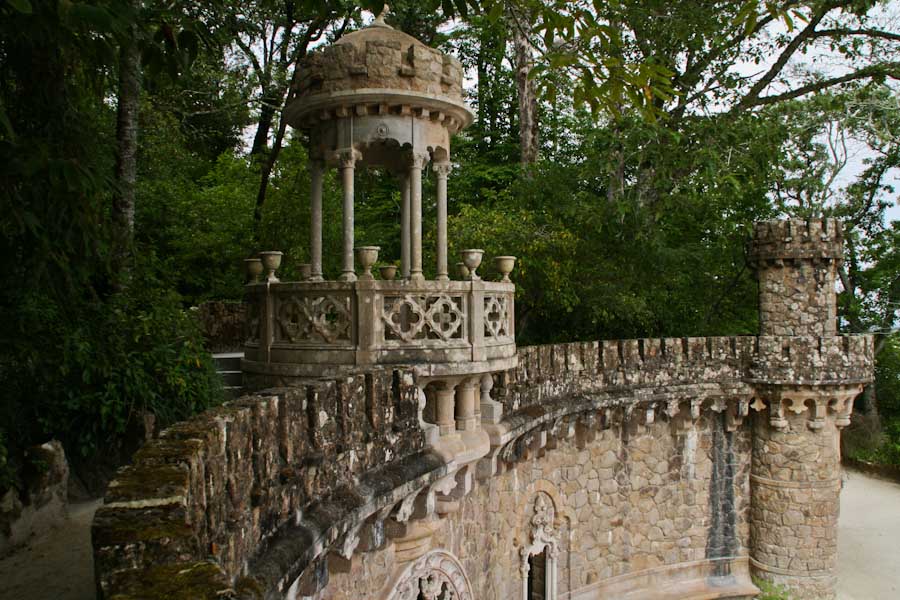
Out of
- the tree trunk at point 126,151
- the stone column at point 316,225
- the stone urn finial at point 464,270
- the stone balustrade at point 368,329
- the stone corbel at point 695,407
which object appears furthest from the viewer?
the stone corbel at point 695,407

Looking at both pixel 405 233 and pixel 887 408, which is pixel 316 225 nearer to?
pixel 405 233

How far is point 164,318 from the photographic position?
7914 millimetres

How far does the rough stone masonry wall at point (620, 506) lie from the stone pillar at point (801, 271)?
2708mm

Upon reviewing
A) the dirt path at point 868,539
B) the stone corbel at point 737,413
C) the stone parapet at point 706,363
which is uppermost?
the stone parapet at point 706,363

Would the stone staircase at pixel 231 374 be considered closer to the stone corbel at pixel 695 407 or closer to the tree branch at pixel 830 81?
the stone corbel at pixel 695 407

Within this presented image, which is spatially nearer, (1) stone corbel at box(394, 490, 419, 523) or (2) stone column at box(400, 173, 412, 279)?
(1) stone corbel at box(394, 490, 419, 523)

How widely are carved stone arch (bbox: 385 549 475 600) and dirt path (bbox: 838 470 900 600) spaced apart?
38.9 feet

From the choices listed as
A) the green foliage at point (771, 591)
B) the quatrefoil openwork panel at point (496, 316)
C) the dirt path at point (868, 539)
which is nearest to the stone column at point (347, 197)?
the quatrefoil openwork panel at point (496, 316)

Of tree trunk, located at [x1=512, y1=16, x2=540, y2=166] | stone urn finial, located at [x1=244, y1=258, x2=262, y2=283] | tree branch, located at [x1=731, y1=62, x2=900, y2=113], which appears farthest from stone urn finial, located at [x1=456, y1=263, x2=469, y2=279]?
tree branch, located at [x1=731, y1=62, x2=900, y2=113]

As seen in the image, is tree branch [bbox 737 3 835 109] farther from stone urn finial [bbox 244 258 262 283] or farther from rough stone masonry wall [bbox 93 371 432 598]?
rough stone masonry wall [bbox 93 371 432 598]

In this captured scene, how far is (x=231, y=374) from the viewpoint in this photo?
9.16 m

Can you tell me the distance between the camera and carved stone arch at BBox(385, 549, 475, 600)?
23.9 ft

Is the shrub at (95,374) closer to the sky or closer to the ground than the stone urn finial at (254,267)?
closer to the ground

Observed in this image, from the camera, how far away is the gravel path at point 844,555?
501cm
